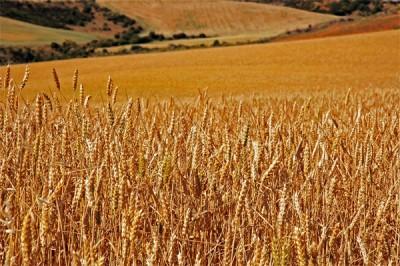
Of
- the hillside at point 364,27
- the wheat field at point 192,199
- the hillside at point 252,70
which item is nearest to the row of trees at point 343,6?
the hillside at point 364,27

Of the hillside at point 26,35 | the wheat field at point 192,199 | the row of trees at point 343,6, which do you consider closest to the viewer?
the wheat field at point 192,199

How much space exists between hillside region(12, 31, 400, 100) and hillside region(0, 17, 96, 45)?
17.3 m

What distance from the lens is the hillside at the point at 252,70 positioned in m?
15.7

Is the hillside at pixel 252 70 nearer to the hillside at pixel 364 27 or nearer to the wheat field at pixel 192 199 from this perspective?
the hillside at pixel 364 27

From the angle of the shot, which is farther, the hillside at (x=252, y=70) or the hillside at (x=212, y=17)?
the hillside at (x=212, y=17)

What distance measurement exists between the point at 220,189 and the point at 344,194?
20.8 inches

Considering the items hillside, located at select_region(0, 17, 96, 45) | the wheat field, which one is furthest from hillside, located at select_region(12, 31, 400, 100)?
hillside, located at select_region(0, 17, 96, 45)

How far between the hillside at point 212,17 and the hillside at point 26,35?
269 inches

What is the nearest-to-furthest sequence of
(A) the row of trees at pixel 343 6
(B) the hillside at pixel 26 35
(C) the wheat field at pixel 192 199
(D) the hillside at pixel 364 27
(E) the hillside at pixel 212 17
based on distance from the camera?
(C) the wheat field at pixel 192 199
(D) the hillside at pixel 364 27
(B) the hillside at pixel 26 35
(E) the hillside at pixel 212 17
(A) the row of trees at pixel 343 6

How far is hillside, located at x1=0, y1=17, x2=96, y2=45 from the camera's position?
133 ft

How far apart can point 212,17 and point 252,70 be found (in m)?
35.9

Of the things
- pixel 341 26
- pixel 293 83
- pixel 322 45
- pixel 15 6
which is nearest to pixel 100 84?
pixel 293 83

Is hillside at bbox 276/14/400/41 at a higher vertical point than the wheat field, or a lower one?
lower

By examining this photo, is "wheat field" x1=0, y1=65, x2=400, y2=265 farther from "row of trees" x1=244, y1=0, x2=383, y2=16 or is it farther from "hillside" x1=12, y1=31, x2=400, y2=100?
"row of trees" x1=244, y1=0, x2=383, y2=16
